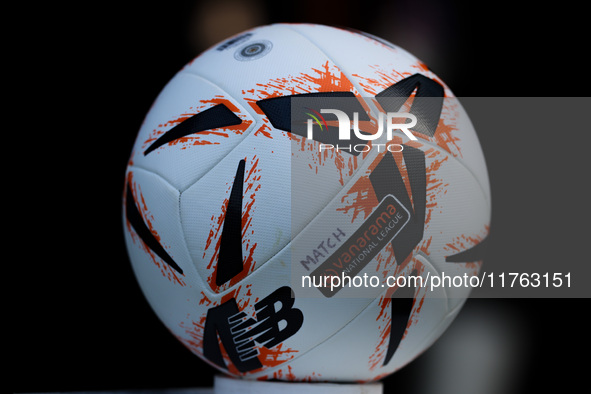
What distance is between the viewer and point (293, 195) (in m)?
1.74

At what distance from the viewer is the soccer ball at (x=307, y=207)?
1.76 meters

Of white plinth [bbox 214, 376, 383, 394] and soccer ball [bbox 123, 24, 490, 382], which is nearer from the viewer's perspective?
soccer ball [bbox 123, 24, 490, 382]

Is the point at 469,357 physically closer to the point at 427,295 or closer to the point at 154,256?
the point at 427,295

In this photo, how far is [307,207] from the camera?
1737mm

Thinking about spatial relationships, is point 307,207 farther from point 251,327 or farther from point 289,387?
point 289,387

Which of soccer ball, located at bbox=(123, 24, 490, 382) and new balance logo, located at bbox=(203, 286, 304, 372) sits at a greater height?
soccer ball, located at bbox=(123, 24, 490, 382)

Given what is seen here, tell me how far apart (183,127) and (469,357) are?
180 centimetres

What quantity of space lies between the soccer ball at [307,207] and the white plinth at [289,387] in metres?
0.03

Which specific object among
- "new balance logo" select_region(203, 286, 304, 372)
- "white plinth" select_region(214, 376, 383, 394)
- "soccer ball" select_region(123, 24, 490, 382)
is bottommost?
"white plinth" select_region(214, 376, 383, 394)

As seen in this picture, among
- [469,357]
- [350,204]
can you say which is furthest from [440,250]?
[469,357]

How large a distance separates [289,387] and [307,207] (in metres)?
0.55

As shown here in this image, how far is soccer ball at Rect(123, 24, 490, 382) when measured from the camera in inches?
69.4

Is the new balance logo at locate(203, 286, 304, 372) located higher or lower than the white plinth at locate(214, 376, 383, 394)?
higher

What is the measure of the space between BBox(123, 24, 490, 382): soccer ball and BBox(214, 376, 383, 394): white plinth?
0.09 ft
